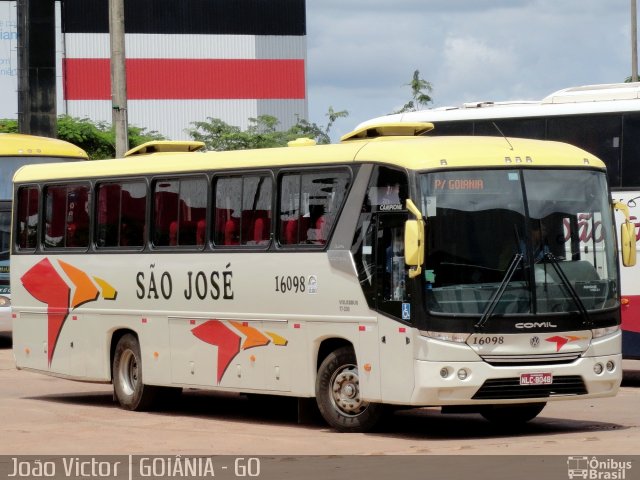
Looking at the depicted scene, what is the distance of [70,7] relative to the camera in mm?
73500

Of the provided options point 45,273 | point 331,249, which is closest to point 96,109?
point 45,273

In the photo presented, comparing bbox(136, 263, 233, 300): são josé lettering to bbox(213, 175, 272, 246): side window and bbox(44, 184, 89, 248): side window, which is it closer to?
bbox(213, 175, 272, 246): side window

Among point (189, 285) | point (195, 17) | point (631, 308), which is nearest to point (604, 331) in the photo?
point (189, 285)

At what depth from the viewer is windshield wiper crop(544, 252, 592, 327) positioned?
48.7 feet

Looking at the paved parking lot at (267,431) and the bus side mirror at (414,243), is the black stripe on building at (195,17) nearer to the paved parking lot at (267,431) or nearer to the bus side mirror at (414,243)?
the paved parking lot at (267,431)

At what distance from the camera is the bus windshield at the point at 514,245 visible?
1454 cm

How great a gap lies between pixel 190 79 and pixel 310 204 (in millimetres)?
61172

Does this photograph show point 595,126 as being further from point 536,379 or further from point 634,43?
point 634,43

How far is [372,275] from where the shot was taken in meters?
15.1

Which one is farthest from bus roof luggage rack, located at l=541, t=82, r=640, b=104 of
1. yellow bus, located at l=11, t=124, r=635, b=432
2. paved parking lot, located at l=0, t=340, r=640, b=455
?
yellow bus, located at l=11, t=124, r=635, b=432

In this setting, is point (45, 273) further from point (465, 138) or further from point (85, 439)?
point (465, 138)

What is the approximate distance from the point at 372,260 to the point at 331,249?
65 centimetres

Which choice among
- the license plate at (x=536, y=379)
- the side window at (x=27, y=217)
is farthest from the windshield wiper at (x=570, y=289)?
the side window at (x=27, y=217)

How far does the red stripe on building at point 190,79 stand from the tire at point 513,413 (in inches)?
2351
